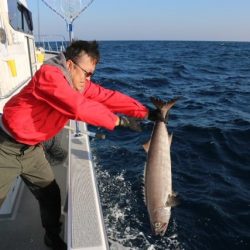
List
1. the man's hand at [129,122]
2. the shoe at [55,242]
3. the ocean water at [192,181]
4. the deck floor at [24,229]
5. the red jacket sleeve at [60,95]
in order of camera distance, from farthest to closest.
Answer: the ocean water at [192,181]
the deck floor at [24,229]
the shoe at [55,242]
the man's hand at [129,122]
the red jacket sleeve at [60,95]

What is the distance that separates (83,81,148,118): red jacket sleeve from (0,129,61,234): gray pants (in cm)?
78

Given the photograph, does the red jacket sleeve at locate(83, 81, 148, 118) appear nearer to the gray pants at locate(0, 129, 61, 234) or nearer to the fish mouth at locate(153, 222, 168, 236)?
the gray pants at locate(0, 129, 61, 234)

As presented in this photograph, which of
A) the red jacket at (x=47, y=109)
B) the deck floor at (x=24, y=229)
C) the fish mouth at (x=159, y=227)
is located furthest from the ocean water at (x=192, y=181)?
the red jacket at (x=47, y=109)

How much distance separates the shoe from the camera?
12.8ft

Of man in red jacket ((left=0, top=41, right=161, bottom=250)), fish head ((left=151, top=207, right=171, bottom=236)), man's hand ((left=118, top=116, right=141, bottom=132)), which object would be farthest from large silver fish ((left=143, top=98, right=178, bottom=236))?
man in red jacket ((left=0, top=41, right=161, bottom=250))

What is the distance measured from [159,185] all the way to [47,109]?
4.01 feet

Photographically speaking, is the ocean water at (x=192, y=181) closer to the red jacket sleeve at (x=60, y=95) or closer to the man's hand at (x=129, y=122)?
the man's hand at (x=129, y=122)

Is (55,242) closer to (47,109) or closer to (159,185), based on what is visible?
(159,185)

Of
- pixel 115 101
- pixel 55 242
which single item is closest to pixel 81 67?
pixel 115 101

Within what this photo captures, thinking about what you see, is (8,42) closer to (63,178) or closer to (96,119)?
(63,178)

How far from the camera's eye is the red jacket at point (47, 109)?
299 cm

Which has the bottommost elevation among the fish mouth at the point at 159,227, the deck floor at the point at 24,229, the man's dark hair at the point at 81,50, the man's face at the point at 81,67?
the deck floor at the point at 24,229

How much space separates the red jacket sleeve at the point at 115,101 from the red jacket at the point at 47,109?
0.67 metres

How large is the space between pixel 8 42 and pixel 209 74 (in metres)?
20.2
